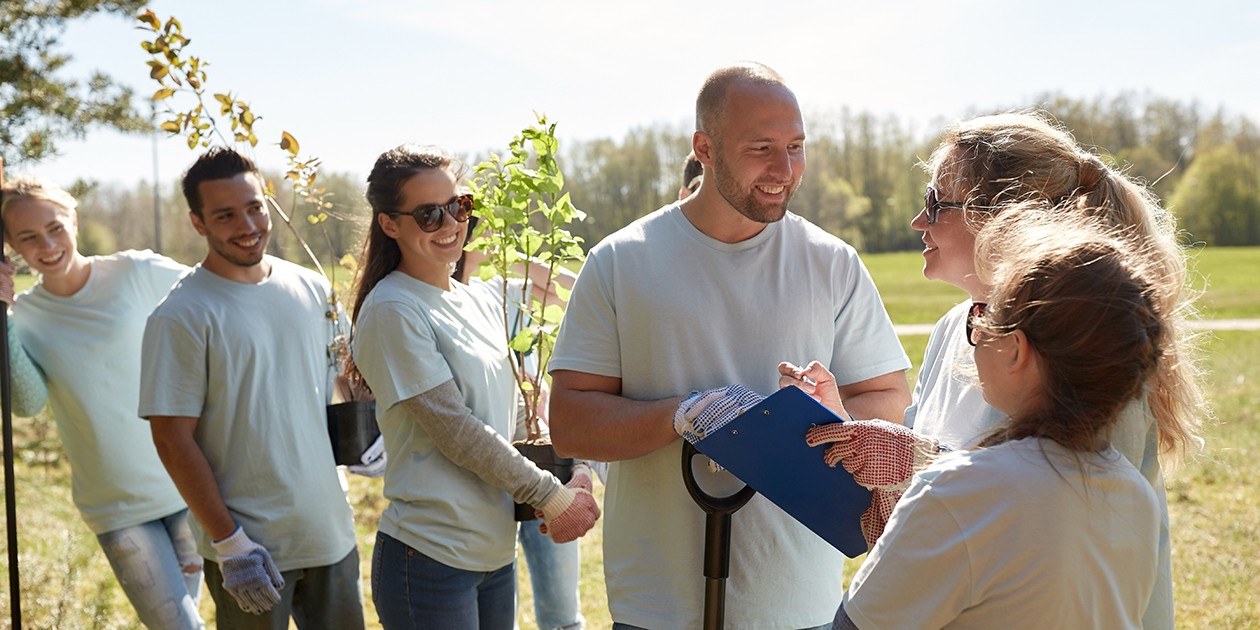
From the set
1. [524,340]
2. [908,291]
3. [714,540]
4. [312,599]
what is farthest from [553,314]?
[908,291]

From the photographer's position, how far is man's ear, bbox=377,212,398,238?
2.52 meters

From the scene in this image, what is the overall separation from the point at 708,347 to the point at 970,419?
600 millimetres

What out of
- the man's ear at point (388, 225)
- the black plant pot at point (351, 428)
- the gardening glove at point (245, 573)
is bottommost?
the gardening glove at point (245, 573)

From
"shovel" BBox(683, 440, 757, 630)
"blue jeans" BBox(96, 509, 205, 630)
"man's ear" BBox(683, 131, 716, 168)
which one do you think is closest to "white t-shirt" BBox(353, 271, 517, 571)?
"shovel" BBox(683, 440, 757, 630)

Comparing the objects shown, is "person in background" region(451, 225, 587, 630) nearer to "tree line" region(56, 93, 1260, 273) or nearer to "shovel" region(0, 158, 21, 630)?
"shovel" region(0, 158, 21, 630)

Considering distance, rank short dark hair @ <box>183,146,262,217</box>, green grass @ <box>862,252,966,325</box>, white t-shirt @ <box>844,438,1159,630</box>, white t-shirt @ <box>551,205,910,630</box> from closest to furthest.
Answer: white t-shirt @ <box>844,438,1159,630</box>, white t-shirt @ <box>551,205,910,630</box>, short dark hair @ <box>183,146,262,217</box>, green grass @ <box>862,252,966,325</box>

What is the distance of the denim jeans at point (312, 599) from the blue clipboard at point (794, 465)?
170 cm

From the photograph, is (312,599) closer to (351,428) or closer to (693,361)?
(351,428)

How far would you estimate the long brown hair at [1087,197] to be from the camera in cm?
133

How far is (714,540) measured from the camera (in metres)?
1.76

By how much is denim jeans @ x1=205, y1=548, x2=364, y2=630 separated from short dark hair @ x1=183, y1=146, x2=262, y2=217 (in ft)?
3.89

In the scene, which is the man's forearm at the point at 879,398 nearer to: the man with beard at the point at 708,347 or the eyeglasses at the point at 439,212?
the man with beard at the point at 708,347

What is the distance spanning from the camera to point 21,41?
5242 millimetres

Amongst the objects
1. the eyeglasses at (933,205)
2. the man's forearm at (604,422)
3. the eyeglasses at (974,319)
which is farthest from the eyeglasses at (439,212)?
the eyeglasses at (974,319)
